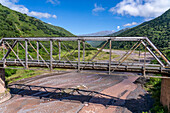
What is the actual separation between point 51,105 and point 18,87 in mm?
13152

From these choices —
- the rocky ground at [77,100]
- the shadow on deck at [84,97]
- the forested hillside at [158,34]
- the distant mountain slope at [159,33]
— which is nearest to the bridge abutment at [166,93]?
the shadow on deck at [84,97]

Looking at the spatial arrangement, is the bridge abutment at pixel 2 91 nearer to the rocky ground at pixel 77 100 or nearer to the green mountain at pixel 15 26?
the rocky ground at pixel 77 100

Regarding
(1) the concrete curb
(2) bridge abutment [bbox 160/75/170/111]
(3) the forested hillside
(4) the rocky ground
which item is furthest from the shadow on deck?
(3) the forested hillside

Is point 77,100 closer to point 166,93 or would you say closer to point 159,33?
point 166,93

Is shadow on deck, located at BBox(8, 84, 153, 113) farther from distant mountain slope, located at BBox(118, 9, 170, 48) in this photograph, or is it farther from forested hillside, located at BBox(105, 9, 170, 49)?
distant mountain slope, located at BBox(118, 9, 170, 48)

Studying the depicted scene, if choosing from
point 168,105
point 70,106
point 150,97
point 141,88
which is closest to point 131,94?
point 150,97

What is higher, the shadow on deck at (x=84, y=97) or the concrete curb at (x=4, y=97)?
the concrete curb at (x=4, y=97)

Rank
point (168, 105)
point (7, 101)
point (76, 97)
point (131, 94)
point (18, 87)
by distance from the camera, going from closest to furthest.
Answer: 1. point (168, 105)
2. point (7, 101)
3. point (76, 97)
4. point (131, 94)
5. point (18, 87)

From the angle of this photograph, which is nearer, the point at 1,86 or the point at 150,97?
the point at 1,86

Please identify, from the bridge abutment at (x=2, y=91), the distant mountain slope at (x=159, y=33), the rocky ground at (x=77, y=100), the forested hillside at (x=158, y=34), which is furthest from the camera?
the distant mountain slope at (x=159, y=33)

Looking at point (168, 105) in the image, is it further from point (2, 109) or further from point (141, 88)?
point (2, 109)

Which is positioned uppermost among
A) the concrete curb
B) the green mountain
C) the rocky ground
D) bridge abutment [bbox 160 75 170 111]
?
the green mountain

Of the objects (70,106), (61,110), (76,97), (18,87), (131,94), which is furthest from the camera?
(18,87)

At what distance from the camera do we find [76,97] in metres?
24.0
